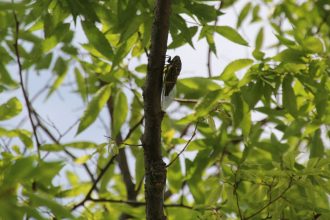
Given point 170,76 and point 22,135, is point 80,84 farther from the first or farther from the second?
point 170,76

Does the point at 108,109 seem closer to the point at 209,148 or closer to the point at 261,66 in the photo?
the point at 209,148

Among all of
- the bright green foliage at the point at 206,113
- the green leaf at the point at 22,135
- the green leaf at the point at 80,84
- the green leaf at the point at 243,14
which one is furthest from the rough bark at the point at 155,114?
the green leaf at the point at 243,14

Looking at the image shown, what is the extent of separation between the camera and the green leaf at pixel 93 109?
2.43 metres

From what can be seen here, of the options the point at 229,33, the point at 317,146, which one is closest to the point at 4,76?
the point at 229,33

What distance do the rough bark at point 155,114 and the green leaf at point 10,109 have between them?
899mm

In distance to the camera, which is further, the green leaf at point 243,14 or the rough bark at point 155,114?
the green leaf at point 243,14

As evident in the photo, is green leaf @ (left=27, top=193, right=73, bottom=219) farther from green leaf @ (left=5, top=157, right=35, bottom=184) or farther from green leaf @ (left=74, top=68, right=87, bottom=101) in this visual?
green leaf @ (left=74, top=68, right=87, bottom=101)

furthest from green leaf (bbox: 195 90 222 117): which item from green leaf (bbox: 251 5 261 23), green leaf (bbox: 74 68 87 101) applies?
green leaf (bbox: 251 5 261 23)

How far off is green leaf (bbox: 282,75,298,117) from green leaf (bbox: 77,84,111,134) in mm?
833

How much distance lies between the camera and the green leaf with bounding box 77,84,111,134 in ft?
7.98

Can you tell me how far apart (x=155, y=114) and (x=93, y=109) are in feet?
3.44

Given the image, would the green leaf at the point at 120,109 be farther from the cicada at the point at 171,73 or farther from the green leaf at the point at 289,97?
the cicada at the point at 171,73

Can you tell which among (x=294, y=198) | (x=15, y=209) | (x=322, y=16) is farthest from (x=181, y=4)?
(x=322, y=16)

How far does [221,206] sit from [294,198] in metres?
0.24
